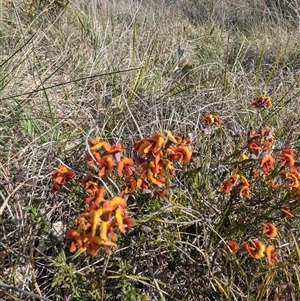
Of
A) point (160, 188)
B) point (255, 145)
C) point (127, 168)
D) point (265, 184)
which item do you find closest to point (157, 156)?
point (127, 168)

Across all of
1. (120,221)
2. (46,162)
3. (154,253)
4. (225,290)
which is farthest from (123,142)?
(120,221)

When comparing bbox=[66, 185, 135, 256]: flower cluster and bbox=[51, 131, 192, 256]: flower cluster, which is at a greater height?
bbox=[66, 185, 135, 256]: flower cluster

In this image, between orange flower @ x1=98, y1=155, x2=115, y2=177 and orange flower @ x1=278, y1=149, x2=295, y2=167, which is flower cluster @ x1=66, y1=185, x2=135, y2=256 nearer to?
orange flower @ x1=98, y1=155, x2=115, y2=177

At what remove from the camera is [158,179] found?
3.38ft

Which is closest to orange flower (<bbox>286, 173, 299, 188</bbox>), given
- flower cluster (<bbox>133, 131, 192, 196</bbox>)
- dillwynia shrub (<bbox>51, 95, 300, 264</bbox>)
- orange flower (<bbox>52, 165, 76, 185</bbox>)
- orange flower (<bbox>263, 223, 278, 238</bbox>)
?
dillwynia shrub (<bbox>51, 95, 300, 264</bbox>)

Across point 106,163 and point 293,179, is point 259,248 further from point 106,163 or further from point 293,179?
point 106,163

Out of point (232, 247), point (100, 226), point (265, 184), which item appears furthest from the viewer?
point (265, 184)

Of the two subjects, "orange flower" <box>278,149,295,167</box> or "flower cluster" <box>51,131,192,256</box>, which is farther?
"orange flower" <box>278,149,295,167</box>

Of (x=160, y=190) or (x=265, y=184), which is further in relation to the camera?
(x=265, y=184)

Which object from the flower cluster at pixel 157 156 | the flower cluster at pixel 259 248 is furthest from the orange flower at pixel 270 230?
the flower cluster at pixel 157 156

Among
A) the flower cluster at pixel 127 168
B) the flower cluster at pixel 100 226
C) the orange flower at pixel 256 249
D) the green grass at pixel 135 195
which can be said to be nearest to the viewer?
the flower cluster at pixel 100 226

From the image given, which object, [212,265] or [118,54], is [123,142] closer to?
[212,265]

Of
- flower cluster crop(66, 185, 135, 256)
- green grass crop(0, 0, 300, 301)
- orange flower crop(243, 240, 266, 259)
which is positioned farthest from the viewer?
green grass crop(0, 0, 300, 301)

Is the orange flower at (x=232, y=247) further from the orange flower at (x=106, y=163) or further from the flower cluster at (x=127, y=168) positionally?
the orange flower at (x=106, y=163)
